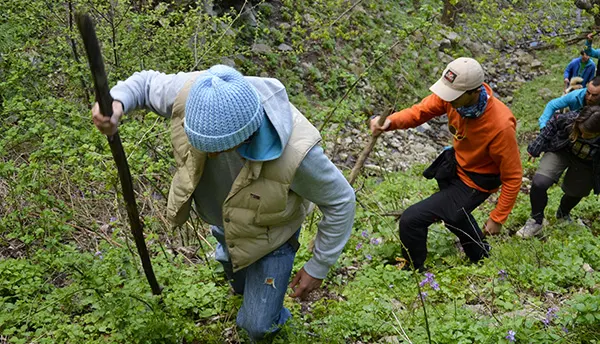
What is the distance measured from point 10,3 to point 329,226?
492 cm

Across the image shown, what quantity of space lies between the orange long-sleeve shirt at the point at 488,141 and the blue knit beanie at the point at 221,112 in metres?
2.39

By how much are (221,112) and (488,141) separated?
267cm

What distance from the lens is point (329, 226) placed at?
8.87ft

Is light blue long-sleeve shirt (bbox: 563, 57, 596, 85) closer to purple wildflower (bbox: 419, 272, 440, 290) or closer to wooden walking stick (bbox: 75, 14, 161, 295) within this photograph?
purple wildflower (bbox: 419, 272, 440, 290)

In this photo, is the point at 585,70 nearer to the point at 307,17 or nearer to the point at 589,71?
the point at 589,71

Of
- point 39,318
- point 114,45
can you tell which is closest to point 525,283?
point 39,318

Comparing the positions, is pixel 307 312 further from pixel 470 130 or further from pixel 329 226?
pixel 470 130

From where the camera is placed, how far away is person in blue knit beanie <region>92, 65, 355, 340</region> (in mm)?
A: 2135

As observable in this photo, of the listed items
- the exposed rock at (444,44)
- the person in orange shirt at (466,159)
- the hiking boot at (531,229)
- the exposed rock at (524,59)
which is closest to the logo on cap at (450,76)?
the person in orange shirt at (466,159)

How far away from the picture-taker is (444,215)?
4.30 meters

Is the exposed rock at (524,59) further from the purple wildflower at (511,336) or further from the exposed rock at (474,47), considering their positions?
the purple wildflower at (511,336)

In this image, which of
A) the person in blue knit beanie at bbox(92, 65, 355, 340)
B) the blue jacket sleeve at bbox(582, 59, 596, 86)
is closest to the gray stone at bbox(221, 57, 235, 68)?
the person in blue knit beanie at bbox(92, 65, 355, 340)

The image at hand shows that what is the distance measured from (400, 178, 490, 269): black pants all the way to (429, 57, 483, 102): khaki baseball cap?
904mm

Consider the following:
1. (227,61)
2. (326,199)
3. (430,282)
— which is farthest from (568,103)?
(227,61)
